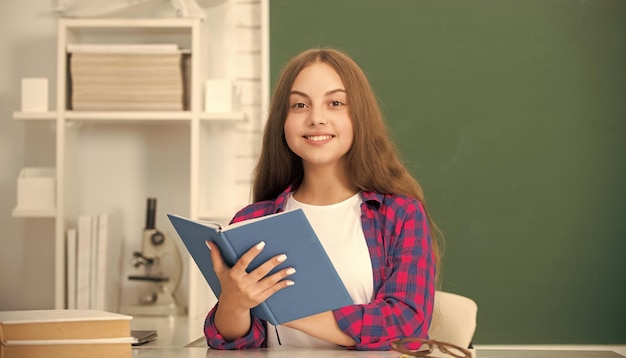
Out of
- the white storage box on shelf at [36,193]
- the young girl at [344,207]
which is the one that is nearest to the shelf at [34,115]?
the white storage box on shelf at [36,193]

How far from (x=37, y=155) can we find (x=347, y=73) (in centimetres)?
182

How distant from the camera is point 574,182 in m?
3.27

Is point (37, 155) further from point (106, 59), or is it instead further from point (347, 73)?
point (347, 73)

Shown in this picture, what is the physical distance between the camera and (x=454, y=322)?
2.13 meters

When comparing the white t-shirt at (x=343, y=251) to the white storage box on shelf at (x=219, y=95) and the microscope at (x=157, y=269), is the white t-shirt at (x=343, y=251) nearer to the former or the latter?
the white storage box on shelf at (x=219, y=95)

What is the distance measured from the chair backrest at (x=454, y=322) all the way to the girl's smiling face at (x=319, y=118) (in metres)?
0.53

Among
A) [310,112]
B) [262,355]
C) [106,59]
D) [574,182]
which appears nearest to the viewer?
[262,355]

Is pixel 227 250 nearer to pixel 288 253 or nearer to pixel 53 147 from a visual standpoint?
pixel 288 253

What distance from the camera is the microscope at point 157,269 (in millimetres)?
3139

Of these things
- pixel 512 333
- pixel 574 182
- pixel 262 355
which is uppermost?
pixel 574 182

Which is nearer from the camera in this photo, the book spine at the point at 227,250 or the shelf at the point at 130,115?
the book spine at the point at 227,250

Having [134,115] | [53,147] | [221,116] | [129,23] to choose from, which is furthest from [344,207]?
[53,147]

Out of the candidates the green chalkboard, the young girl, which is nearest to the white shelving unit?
the green chalkboard

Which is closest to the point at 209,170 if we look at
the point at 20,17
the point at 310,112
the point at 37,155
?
the point at 37,155
